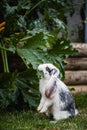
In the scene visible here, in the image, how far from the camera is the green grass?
5.20m

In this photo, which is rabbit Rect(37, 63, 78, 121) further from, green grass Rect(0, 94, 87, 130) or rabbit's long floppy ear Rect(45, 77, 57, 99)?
green grass Rect(0, 94, 87, 130)

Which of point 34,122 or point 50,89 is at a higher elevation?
point 50,89

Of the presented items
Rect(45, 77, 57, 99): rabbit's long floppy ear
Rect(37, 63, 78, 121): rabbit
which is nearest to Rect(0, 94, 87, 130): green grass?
Rect(37, 63, 78, 121): rabbit

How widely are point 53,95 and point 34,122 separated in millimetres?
392

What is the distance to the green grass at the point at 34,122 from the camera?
205 inches

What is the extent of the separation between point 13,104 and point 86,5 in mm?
5166

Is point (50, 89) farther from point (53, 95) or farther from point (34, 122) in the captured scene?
point (34, 122)

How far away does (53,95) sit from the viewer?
5.28 m

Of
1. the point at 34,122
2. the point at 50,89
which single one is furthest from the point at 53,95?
the point at 34,122

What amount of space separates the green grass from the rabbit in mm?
112

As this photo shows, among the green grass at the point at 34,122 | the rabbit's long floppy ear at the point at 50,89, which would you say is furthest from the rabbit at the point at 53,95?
the green grass at the point at 34,122

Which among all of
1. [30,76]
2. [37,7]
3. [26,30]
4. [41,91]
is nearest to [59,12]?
[37,7]

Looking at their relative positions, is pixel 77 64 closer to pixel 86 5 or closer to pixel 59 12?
pixel 59 12

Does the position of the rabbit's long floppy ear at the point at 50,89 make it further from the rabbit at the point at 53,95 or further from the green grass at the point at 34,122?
the green grass at the point at 34,122
